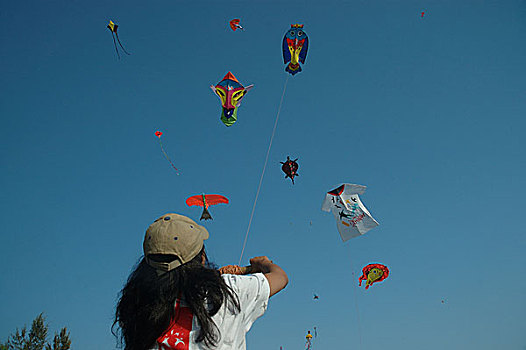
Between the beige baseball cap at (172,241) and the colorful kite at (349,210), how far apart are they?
6.69 m

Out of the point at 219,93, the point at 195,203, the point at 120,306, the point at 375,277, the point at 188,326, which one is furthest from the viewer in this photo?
the point at 375,277

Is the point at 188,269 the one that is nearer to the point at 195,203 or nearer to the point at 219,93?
the point at 195,203

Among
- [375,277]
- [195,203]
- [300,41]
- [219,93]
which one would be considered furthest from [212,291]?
[375,277]

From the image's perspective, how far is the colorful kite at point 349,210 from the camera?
7.90 meters

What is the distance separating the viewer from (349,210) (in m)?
8.07

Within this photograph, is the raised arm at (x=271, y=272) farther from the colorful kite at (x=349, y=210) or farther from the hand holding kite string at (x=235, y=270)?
the colorful kite at (x=349, y=210)

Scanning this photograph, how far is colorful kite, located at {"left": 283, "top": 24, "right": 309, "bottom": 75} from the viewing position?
8.88m

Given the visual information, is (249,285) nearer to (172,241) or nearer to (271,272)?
(271,272)

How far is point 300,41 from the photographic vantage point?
29.1 feet

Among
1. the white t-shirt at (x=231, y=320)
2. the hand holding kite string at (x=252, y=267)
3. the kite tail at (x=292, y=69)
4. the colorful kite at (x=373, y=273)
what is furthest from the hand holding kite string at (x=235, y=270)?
the colorful kite at (x=373, y=273)

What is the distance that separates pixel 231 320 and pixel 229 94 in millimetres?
7518

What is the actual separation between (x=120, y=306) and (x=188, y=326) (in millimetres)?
272

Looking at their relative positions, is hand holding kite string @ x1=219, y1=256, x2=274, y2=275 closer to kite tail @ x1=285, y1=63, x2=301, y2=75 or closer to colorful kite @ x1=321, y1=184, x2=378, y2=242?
colorful kite @ x1=321, y1=184, x2=378, y2=242

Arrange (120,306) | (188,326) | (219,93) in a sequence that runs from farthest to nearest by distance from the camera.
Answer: (219,93), (120,306), (188,326)
